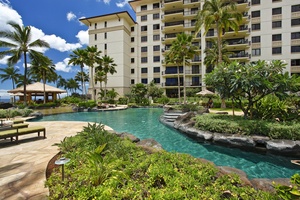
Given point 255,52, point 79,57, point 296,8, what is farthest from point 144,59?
point 296,8

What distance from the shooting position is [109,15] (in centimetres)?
3594

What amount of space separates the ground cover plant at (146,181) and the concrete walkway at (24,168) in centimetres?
35

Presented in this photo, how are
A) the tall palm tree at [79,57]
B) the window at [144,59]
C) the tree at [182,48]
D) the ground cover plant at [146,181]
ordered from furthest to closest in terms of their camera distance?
the window at [144,59] → the tall palm tree at [79,57] → the tree at [182,48] → the ground cover plant at [146,181]

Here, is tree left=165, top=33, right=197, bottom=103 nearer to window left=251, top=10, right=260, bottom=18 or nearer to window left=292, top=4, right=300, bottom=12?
window left=251, top=10, right=260, bottom=18

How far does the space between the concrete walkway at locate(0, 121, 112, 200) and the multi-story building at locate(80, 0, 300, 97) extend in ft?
102

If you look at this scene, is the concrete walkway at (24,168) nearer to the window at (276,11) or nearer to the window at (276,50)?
the window at (276,50)

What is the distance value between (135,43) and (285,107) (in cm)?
3573

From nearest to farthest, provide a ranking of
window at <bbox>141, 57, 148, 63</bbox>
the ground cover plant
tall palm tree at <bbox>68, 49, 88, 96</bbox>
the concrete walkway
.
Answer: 1. the ground cover plant
2. the concrete walkway
3. tall palm tree at <bbox>68, 49, 88, 96</bbox>
4. window at <bbox>141, 57, 148, 63</bbox>

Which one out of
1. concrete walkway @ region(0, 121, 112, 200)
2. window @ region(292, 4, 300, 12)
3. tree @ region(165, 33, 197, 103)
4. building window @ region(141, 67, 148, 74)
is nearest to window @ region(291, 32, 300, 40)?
window @ region(292, 4, 300, 12)

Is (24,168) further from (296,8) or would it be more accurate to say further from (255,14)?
(296,8)

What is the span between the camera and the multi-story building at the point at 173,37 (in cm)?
2942

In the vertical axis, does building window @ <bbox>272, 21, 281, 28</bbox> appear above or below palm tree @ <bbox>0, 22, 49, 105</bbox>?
above

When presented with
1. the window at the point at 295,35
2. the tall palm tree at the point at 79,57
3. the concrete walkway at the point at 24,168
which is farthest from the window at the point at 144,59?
the concrete walkway at the point at 24,168

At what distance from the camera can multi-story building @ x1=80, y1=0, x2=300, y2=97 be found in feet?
96.5
